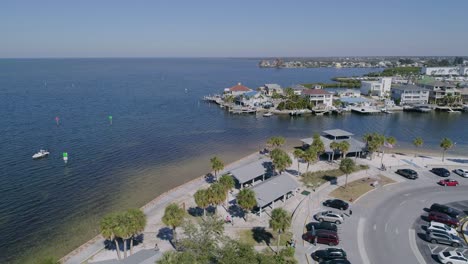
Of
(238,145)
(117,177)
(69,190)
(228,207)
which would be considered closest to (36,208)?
(69,190)

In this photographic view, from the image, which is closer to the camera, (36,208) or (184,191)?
(36,208)

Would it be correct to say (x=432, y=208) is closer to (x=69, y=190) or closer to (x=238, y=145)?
(x=238, y=145)

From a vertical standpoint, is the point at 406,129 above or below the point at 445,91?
below

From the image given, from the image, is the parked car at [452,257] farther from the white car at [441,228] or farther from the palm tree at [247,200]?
the palm tree at [247,200]

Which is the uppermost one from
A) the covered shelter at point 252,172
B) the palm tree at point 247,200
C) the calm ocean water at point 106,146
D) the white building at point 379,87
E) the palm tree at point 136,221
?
the white building at point 379,87

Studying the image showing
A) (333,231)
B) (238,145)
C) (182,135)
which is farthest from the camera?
(182,135)

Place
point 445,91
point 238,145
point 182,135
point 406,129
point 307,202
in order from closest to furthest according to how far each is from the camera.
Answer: point 307,202
point 238,145
point 182,135
point 406,129
point 445,91

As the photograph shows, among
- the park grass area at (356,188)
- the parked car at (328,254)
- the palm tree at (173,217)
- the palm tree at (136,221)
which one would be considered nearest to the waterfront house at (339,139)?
the park grass area at (356,188)
